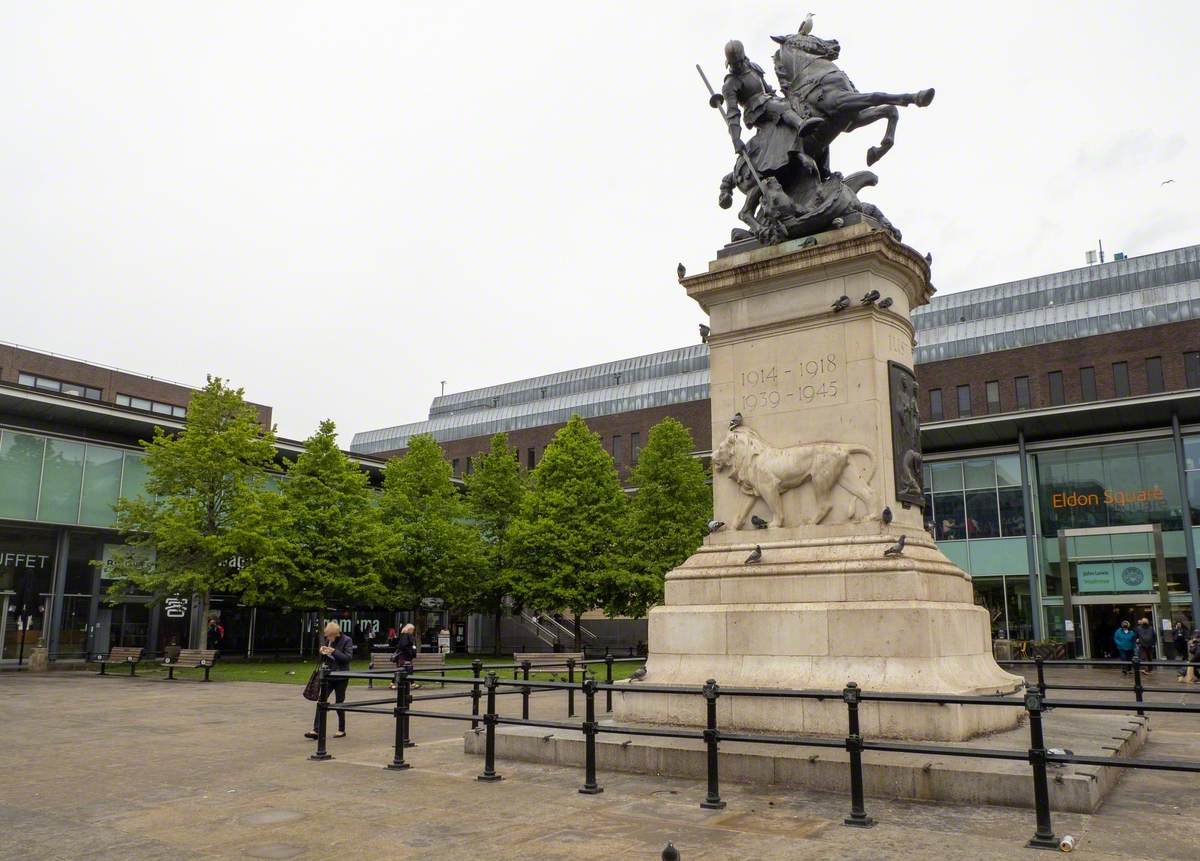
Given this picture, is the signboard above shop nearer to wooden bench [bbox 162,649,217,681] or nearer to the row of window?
the row of window

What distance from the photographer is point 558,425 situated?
78562 millimetres

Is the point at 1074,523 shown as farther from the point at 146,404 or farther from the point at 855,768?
the point at 146,404

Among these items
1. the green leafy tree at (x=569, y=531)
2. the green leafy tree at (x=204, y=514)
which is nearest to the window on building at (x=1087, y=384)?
the green leafy tree at (x=569, y=531)

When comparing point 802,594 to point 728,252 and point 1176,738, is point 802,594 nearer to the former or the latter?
point 728,252

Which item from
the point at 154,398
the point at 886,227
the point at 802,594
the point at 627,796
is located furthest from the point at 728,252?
the point at 154,398

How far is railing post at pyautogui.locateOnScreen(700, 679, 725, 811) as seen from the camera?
805cm

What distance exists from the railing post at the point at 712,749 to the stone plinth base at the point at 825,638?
67.3 inches

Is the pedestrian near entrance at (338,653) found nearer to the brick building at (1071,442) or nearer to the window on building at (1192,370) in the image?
the brick building at (1071,442)

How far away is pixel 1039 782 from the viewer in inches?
267

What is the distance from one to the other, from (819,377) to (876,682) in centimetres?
368

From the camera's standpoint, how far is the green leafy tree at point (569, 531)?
42.8 m

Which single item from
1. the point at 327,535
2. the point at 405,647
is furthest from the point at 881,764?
the point at 327,535

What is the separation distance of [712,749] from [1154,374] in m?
48.5

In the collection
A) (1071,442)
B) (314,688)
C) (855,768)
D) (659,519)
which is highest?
(1071,442)
